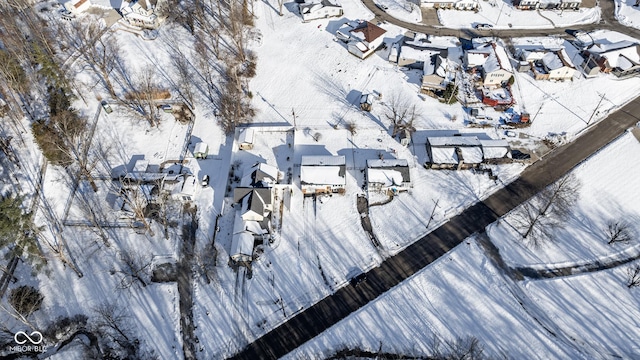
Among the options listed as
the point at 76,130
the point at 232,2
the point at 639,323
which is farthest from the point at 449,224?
the point at 232,2

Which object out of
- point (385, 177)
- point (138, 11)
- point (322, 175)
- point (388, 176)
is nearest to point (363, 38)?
point (388, 176)

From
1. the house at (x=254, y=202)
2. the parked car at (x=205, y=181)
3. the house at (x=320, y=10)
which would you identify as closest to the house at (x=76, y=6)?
the house at (x=320, y=10)

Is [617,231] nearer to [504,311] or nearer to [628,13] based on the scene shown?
[504,311]

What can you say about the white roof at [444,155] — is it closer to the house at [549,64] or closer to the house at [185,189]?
the house at [549,64]

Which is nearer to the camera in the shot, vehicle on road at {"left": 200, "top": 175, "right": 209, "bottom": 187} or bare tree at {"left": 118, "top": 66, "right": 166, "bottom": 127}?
vehicle on road at {"left": 200, "top": 175, "right": 209, "bottom": 187}

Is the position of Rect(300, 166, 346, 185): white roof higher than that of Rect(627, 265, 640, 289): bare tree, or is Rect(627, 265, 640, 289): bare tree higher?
Rect(300, 166, 346, 185): white roof

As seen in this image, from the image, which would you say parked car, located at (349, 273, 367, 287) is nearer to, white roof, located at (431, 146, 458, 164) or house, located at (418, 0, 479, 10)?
white roof, located at (431, 146, 458, 164)

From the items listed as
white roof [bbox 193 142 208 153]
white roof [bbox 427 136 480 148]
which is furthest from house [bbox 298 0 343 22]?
white roof [bbox 427 136 480 148]

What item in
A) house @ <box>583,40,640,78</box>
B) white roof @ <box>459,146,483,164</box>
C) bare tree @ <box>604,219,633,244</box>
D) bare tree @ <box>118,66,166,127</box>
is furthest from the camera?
house @ <box>583,40,640,78</box>
